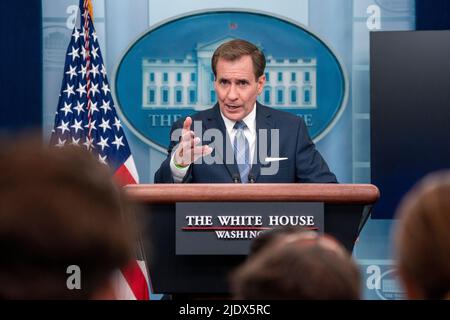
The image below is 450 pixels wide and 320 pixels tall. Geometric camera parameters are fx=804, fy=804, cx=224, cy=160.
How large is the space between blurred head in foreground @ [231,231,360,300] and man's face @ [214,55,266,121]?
2708mm

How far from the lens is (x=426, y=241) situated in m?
1.10

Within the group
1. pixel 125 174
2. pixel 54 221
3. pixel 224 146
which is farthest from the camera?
pixel 125 174

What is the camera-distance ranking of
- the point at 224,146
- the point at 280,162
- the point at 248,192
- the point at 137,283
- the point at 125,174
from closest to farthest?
the point at 248,192 → the point at 280,162 → the point at 224,146 → the point at 137,283 → the point at 125,174

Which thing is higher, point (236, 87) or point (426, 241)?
point (236, 87)

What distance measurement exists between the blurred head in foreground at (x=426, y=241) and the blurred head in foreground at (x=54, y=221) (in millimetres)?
388

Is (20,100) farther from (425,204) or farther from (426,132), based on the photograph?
(425,204)

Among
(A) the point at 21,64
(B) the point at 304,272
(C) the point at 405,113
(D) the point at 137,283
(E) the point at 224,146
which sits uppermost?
(A) the point at 21,64

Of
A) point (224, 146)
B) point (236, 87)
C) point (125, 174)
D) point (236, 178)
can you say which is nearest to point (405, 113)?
point (236, 87)

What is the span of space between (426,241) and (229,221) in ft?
5.14

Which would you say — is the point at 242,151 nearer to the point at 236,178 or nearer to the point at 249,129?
the point at 249,129

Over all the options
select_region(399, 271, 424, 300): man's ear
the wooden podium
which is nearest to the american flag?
the wooden podium

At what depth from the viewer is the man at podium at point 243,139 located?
3.40 m

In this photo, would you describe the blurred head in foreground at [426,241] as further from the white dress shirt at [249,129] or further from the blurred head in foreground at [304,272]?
the white dress shirt at [249,129]

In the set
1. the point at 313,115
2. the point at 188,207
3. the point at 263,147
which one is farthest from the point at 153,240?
the point at 313,115
